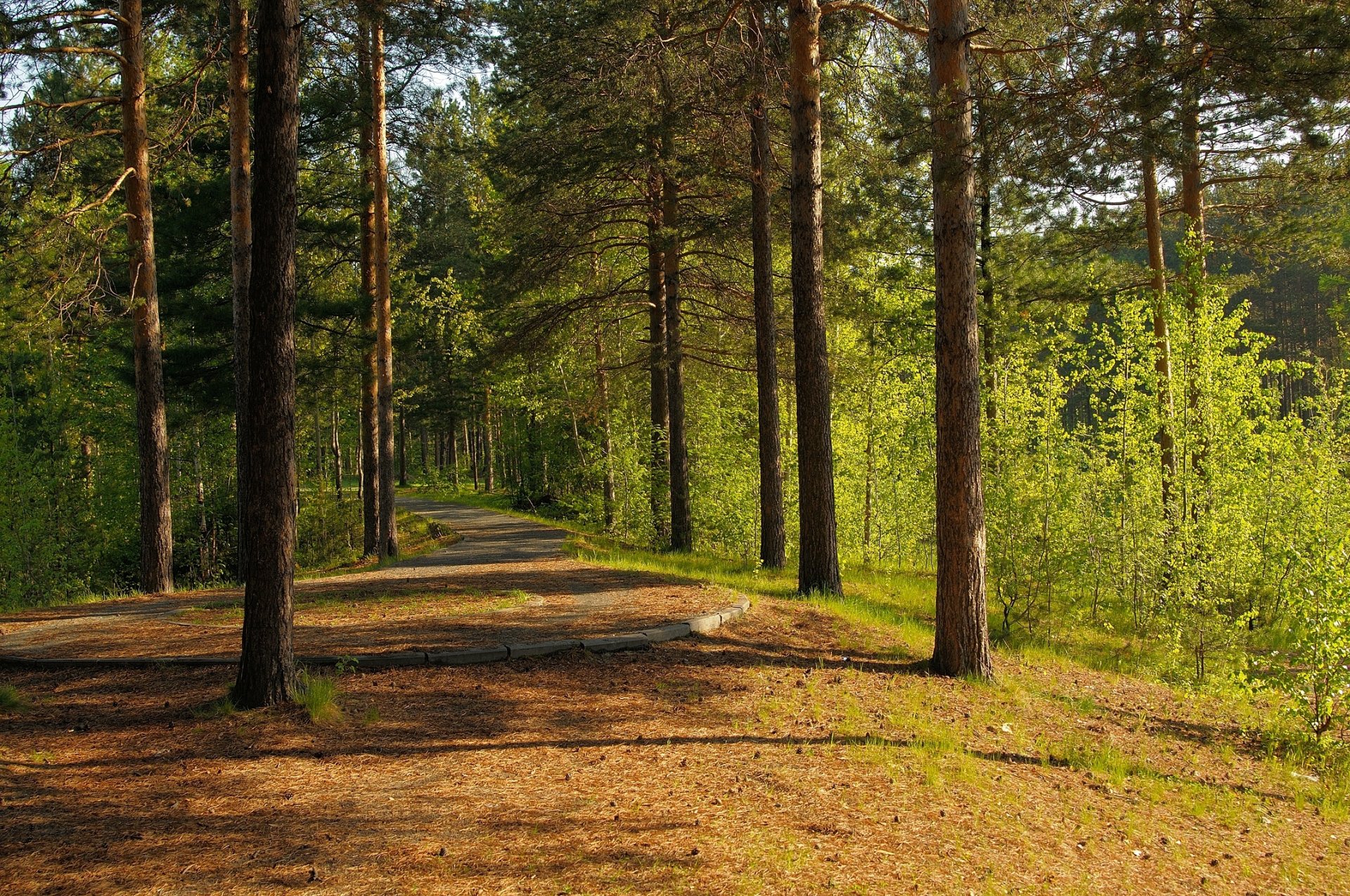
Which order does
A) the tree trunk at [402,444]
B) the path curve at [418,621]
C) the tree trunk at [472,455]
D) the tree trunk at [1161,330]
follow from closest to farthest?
the path curve at [418,621], the tree trunk at [1161,330], the tree trunk at [402,444], the tree trunk at [472,455]

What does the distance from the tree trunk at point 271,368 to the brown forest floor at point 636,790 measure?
50cm

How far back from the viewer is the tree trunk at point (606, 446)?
69.7 feet

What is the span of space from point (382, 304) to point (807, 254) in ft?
28.9

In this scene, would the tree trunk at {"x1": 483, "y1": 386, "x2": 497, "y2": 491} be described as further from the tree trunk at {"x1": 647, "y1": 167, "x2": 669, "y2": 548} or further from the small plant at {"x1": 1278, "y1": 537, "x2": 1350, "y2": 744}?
the small plant at {"x1": 1278, "y1": 537, "x2": 1350, "y2": 744}

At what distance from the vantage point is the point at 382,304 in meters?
15.4

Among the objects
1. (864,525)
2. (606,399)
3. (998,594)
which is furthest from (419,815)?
(864,525)

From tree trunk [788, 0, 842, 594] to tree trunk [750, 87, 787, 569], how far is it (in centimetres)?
177

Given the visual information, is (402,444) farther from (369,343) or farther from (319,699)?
(319,699)

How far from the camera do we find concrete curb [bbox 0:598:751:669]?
23.0 ft

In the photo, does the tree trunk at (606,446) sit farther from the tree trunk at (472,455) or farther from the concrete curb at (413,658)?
the tree trunk at (472,455)

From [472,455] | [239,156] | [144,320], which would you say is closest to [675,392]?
[239,156]

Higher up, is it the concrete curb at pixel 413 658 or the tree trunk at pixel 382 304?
the tree trunk at pixel 382 304

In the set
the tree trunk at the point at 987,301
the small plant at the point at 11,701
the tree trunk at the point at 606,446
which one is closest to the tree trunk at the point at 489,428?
the tree trunk at the point at 606,446

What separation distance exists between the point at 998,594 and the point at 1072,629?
5.52 ft
